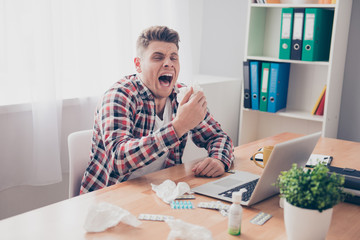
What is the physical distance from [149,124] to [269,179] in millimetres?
678

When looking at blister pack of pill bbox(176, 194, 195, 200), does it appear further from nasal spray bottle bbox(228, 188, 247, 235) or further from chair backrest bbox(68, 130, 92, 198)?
chair backrest bbox(68, 130, 92, 198)

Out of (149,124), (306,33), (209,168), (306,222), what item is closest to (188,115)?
(209,168)

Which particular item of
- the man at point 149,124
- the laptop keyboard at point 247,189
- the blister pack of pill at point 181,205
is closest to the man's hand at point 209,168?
the man at point 149,124

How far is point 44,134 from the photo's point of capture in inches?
85.4

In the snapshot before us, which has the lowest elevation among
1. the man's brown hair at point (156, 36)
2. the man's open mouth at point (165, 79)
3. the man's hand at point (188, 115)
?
the man's hand at point (188, 115)

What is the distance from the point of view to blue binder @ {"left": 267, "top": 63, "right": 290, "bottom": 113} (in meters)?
3.08

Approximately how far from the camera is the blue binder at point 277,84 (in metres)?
3.08

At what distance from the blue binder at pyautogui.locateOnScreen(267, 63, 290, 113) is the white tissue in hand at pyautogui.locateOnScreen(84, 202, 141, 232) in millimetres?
2194

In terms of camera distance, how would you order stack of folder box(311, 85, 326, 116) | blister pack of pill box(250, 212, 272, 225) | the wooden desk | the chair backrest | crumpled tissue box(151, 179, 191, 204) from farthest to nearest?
stack of folder box(311, 85, 326, 116) → the chair backrest → crumpled tissue box(151, 179, 191, 204) → blister pack of pill box(250, 212, 272, 225) → the wooden desk

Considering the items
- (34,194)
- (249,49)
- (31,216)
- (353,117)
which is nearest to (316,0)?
(249,49)

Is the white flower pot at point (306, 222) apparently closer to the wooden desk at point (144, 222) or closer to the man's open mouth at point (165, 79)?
the wooden desk at point (144, 222)

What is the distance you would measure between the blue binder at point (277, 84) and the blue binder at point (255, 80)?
0.32 feet

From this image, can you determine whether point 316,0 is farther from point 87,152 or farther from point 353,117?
point 87,152

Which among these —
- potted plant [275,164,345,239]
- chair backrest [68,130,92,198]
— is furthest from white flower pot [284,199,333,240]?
chair backrest [68,130,92,198]
